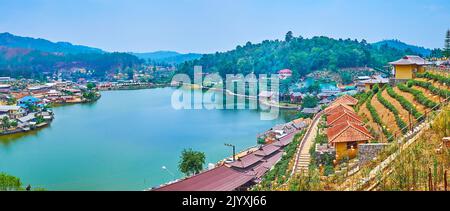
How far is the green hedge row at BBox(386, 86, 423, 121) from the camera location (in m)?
3.23

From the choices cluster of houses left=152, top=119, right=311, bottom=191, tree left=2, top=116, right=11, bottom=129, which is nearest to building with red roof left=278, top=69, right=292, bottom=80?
tree left=2, top=116, right=11, bottom=129

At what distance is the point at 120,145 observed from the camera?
6762mm

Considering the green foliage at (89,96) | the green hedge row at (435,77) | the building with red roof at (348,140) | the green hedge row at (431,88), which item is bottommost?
the green foliage at (89,96)

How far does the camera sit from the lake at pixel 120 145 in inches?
206

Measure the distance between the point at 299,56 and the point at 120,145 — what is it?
12.1 m

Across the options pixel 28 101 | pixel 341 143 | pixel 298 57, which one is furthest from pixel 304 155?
pixel 298 57

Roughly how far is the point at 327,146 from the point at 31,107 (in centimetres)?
957

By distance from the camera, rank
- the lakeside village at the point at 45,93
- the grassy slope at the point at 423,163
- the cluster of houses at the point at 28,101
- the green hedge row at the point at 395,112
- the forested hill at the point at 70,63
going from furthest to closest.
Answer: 1. the forested hill at the point at 70,63
2. the lakeside village at the point at 45,93
3. the cluster of houses at the point at 28,101
4. the green hedge row at the point at 395,112
5. the grassy slope at the point at 423,163

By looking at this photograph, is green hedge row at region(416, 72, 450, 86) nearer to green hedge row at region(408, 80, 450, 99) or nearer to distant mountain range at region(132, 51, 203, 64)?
green hedge row at region(408, 80, 450, 99)

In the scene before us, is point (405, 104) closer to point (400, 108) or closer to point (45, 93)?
point (400, 108)

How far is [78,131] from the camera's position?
8.45 m

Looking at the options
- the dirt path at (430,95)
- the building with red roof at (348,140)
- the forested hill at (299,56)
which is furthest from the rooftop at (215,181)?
the forested hill at (299,56)

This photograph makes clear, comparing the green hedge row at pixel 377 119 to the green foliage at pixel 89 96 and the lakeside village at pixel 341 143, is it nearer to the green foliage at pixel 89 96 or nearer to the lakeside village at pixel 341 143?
the lakeside village at pixel 341 143
